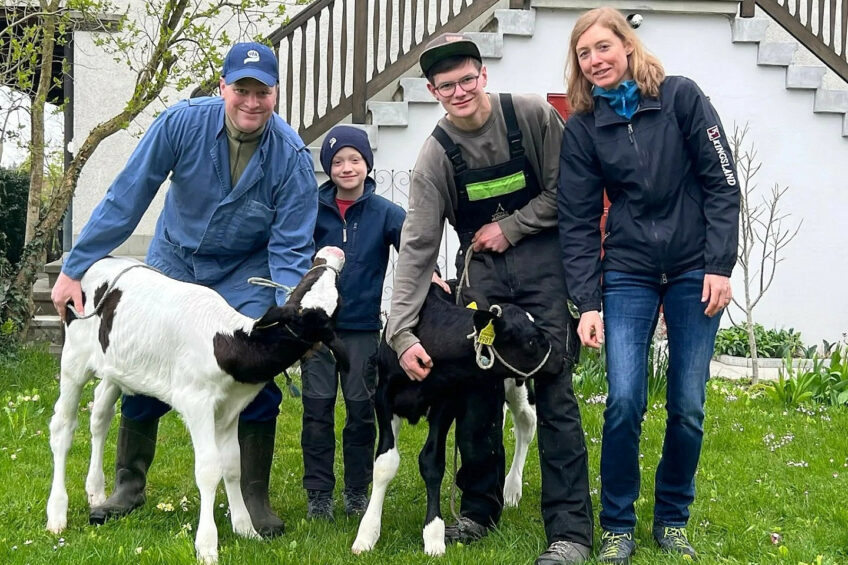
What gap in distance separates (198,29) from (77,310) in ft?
13.8

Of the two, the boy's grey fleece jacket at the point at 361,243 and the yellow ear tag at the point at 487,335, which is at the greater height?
the boy's grey fleece jacket at the point at 361,243

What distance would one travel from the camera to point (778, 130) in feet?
32.6

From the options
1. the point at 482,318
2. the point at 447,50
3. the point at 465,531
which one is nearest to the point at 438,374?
the point at 482,318

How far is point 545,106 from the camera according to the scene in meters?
4.11

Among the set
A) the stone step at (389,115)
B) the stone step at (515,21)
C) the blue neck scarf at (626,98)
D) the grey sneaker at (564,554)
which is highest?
the stone step at (515,21)

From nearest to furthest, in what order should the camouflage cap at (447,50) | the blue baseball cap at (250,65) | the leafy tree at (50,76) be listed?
1. the camouflage cap at (447,50)
2. the blue baseball cap at (250,65)
3. the leafy tree at (50,76)

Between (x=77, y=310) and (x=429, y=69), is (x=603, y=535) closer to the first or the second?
(x=429, y=69)

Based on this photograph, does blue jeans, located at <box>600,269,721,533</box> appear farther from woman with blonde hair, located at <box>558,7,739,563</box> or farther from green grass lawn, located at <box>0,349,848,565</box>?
green grass lawn, located at <box>0,349,848,565</box>

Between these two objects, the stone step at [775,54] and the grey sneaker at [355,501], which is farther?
the stone step at [775,54]

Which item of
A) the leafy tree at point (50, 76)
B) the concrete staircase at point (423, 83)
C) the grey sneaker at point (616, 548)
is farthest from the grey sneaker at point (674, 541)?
the concrete staircase at point (423, 83)

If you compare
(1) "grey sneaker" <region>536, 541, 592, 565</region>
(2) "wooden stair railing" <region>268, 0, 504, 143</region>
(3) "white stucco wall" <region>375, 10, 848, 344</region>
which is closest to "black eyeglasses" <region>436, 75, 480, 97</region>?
(1) "grey sneaker" <region>536, 541, 592, 565</region>

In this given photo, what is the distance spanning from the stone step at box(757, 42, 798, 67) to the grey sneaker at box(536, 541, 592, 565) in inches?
297

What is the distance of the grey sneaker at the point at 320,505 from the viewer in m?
4.70

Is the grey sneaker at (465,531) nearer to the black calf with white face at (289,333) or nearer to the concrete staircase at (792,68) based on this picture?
the black calf with white face at (289,333)
